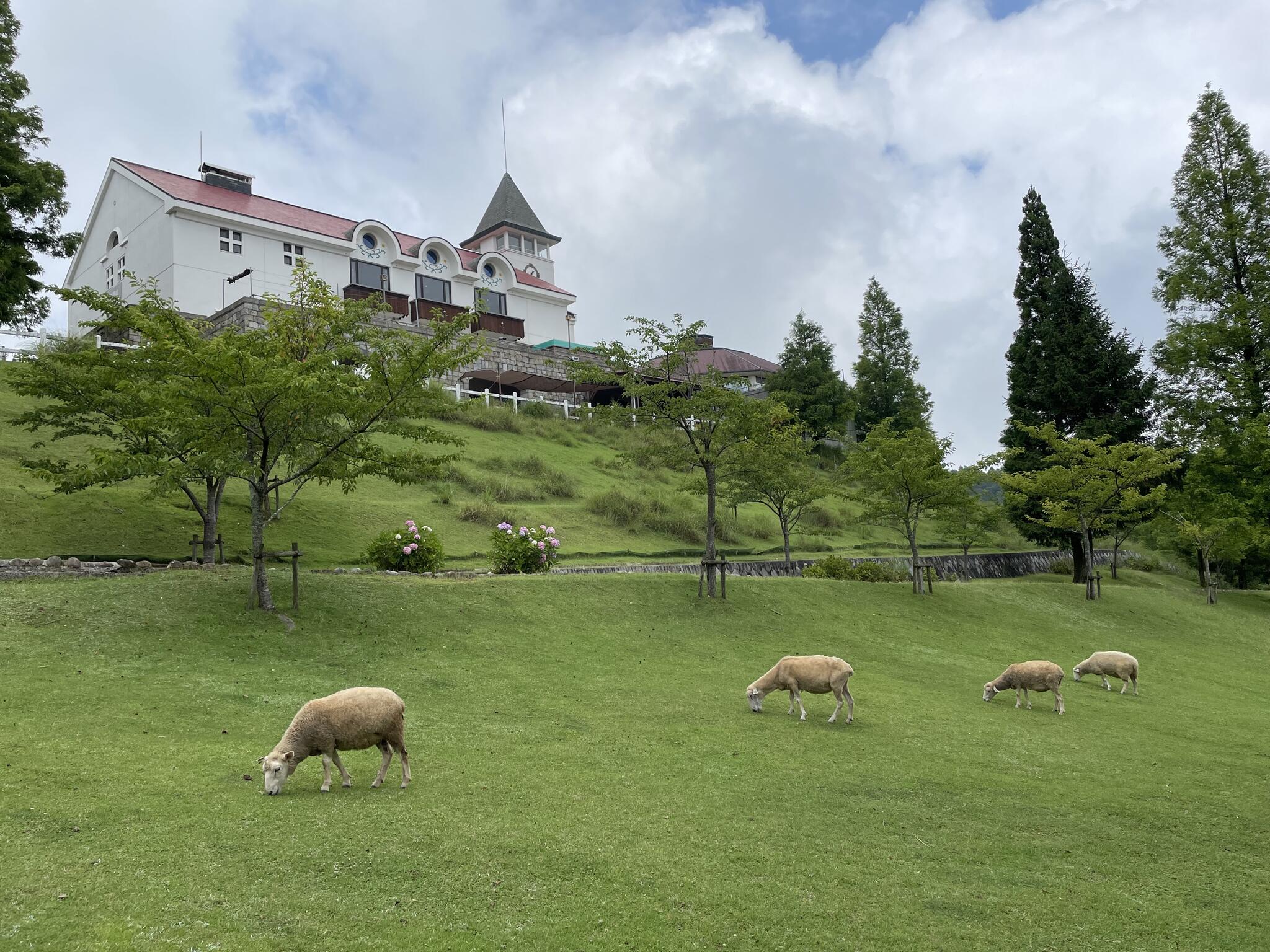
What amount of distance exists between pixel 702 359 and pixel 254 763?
242 ft

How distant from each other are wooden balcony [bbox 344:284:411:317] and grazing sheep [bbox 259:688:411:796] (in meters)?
45.3

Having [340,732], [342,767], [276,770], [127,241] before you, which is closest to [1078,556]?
[342,767]

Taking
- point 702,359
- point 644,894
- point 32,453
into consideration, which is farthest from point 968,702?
point 702,359

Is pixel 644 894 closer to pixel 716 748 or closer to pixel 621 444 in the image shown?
pixel 716 748

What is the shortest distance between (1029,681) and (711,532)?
9.87 metres

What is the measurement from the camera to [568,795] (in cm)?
909

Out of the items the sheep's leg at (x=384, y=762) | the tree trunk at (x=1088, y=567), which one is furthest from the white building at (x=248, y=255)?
the sheep's leg at (x=384, y=762)

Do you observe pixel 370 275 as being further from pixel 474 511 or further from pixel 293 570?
pixel 293 570

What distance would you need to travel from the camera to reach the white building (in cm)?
4819

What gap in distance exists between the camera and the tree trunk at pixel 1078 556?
3859 cm

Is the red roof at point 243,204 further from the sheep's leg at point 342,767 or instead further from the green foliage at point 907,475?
→ the sheep's leg at point 342,767

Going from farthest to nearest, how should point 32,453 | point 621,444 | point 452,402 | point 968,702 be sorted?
1. point 621,444
2. point 32,453
3. point 452,402
4. point 968,702

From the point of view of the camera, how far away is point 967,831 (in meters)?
8.82

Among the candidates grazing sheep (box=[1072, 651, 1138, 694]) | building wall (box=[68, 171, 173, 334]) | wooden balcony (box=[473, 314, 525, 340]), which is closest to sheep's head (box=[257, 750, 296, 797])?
grazing sheep (box=[1072, 651, 1138, 694])
